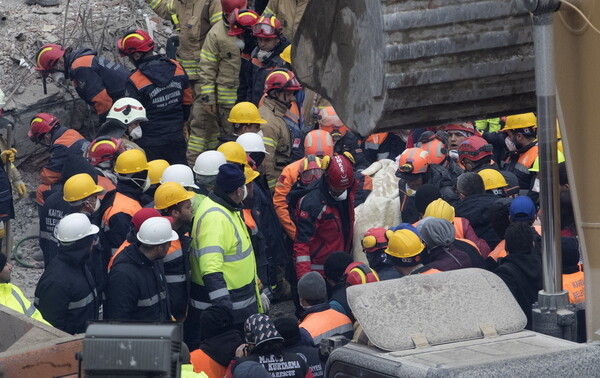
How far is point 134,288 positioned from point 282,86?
3.68 metres

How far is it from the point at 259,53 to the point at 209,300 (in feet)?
13.7

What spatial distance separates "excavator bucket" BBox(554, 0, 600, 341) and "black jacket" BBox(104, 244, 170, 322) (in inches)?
177

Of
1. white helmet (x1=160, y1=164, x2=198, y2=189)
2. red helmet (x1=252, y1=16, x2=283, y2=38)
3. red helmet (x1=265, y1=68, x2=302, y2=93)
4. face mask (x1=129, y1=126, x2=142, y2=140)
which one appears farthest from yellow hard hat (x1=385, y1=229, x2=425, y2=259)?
red helmet (x1=252, y1=16, x2=283, y2=38)

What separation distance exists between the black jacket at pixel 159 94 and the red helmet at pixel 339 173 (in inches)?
105

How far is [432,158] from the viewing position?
9.93 m

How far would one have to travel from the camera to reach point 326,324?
712 centimetres

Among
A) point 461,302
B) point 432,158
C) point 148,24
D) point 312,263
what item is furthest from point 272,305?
point 461,302

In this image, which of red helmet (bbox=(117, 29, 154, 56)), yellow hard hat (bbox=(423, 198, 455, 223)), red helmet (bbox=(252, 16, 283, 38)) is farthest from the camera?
red helmet (bbox=(252, 16, 283, 38))

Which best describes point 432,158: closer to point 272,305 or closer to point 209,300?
point 272,305

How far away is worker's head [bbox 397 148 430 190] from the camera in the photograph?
9.34m

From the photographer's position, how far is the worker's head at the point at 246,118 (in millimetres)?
9992

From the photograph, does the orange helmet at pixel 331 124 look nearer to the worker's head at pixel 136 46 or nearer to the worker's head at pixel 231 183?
the worker's head at pixel 136 46

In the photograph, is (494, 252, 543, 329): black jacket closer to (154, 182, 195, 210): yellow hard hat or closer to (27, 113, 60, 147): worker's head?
(154, 182, 195, 210): yellow hard hat

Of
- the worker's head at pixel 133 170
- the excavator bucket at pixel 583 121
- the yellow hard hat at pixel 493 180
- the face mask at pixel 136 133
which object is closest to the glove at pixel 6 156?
the face mask at pixel 136 133
